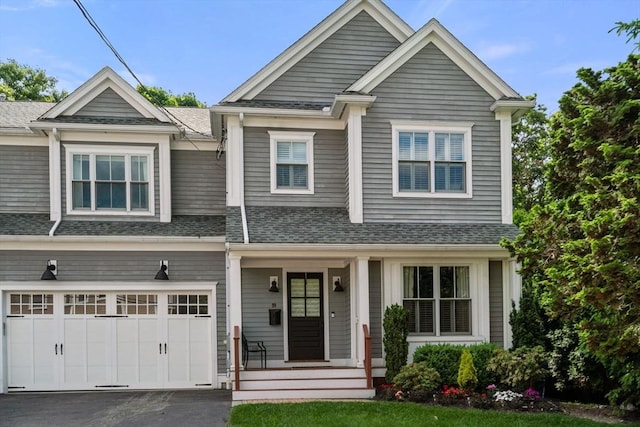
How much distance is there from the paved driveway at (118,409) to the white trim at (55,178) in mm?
3923

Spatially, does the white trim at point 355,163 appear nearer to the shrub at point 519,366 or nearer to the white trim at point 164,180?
the shrub at point 519,366

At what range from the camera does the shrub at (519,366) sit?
10867 mm

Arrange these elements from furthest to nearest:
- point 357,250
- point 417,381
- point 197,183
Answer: point 197,183, point 357,250, point 417,381

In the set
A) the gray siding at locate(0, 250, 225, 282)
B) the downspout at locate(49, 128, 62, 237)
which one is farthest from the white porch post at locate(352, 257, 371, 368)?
the downspout at locate(49, 128, 62, 237)

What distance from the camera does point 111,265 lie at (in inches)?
505

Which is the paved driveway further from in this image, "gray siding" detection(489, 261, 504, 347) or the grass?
"gray siding" detection(489, 261, 504, 347)

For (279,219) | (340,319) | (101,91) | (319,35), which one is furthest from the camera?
(101,91)

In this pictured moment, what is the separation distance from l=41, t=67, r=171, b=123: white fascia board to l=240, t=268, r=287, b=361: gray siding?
4.14m

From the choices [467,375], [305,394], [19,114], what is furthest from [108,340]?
[467,375]

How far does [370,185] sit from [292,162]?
1.89m

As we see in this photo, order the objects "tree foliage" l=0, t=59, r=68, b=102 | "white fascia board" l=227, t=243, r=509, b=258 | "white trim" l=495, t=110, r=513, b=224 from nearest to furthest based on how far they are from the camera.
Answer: "white fascia board" l=227, t=243, r=509, b=258 < "white trim" l=495, t=110, r=513, b=224 < "tree foliage" l=0, t=59, r=68, b=102

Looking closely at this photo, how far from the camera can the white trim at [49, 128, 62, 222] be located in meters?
13.3

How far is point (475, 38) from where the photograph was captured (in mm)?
14000

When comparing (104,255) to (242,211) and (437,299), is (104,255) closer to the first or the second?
(242,211)
